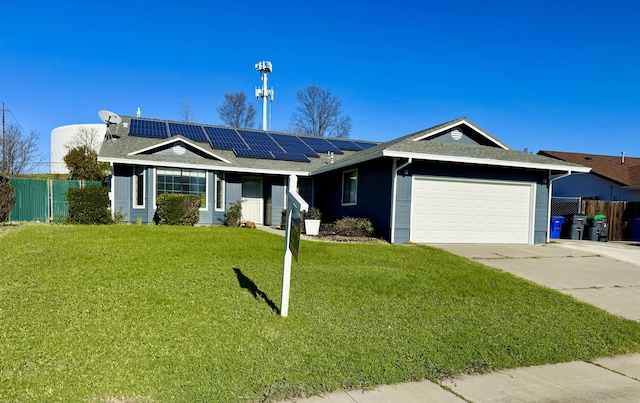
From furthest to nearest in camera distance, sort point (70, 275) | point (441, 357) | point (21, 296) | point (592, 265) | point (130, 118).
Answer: point (130, 118), point (592, 265), point (70, 275), point (21, 296), point (441, 357)

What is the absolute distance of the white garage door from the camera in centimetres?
1221

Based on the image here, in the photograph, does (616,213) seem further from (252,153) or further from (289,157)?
(252,153)

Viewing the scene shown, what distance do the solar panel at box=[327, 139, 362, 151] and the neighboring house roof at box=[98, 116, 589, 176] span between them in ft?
12.2

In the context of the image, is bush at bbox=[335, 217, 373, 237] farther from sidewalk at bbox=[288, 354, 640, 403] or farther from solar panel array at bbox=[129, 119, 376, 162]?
sidewalk at bbox=[288, 354, 640, 403]

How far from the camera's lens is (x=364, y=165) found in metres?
13.8

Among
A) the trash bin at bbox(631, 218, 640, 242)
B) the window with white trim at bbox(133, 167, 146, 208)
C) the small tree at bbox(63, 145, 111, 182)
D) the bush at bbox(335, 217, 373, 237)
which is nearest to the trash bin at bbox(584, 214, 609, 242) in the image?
the trash bin at bbox(631, 218, 640, 242)

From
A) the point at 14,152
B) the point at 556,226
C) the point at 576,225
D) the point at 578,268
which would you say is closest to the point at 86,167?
the point at 14,152

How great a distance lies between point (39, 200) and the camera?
17062 mm

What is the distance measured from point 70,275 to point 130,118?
628 inches

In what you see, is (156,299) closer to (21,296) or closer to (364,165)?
(21,296)

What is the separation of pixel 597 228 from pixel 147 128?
64.2 feet

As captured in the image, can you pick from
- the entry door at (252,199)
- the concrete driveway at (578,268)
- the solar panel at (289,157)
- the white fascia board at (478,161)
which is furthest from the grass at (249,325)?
the solar panel at (289,157)

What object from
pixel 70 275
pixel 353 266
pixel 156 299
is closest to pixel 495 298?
pixel 353 266

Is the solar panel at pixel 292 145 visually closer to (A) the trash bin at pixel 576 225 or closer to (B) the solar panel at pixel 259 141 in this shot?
(B) the solar panel at pixel 259 141
